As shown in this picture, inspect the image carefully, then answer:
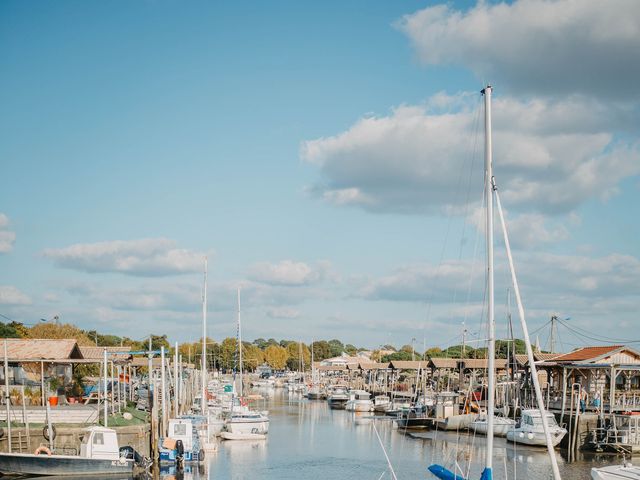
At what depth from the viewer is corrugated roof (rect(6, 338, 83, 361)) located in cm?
5469

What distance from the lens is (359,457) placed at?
177 ft

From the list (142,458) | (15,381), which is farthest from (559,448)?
(15,381)

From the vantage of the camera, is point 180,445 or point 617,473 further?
point 180,445

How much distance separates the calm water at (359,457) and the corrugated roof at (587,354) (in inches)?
393

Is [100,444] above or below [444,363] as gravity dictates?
below

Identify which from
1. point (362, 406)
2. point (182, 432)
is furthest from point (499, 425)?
point (362, 406)

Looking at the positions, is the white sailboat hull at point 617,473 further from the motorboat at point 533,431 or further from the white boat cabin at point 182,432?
the white boat cabin at point 182,432

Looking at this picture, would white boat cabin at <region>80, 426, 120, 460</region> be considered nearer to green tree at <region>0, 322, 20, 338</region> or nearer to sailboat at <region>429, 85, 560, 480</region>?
sailboat at <region>429, 85, 560, 480</region>

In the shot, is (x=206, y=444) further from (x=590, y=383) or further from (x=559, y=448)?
(x=590, y=383)

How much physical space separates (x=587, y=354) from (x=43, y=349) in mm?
44908

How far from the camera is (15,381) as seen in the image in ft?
183

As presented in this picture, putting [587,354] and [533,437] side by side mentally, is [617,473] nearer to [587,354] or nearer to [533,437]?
[533,437]

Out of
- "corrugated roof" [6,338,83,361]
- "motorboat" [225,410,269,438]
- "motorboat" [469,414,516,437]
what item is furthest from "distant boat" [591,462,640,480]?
"corrugated roof" [6,338,83,361]

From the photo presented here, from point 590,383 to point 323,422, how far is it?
30173mm
